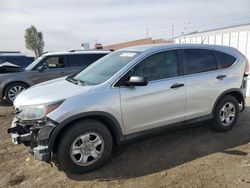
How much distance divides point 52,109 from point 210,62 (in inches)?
118

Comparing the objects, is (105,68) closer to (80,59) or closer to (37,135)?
(37,135)

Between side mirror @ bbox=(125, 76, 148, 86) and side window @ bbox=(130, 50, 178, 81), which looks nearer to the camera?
side mirror @ bbox=(125, 76, 148, 86)

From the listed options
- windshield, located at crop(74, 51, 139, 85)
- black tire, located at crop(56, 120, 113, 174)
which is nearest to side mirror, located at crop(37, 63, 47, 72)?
windshield, located at crop(74, 51, 139, 85)

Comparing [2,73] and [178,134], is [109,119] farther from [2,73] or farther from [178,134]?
[2,73]

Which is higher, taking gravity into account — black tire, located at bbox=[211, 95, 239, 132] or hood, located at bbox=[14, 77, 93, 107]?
hood, located at bbox=[14, 77, 93, 107]

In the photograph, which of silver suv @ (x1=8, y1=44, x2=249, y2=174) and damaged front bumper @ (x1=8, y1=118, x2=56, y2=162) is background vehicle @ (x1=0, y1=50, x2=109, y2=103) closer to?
silver suv @ (x1=8, y1=44, x2=249, y2=174)

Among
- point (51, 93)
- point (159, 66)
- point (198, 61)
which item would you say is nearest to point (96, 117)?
point (51, 93)

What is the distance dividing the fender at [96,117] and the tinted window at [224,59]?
7.84ft

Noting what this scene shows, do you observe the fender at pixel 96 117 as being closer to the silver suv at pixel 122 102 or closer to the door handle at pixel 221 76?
the silver suv at pixel 122 102

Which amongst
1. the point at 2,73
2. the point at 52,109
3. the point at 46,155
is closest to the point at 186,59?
the point at 52,109

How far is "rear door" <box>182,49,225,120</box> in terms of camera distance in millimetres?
4324

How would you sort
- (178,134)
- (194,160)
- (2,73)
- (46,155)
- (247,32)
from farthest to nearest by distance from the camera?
(2,73) → (247,32) → (178,134) → (194,160) → (46,155)

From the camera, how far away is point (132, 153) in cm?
420

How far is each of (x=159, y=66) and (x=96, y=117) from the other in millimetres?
1353
